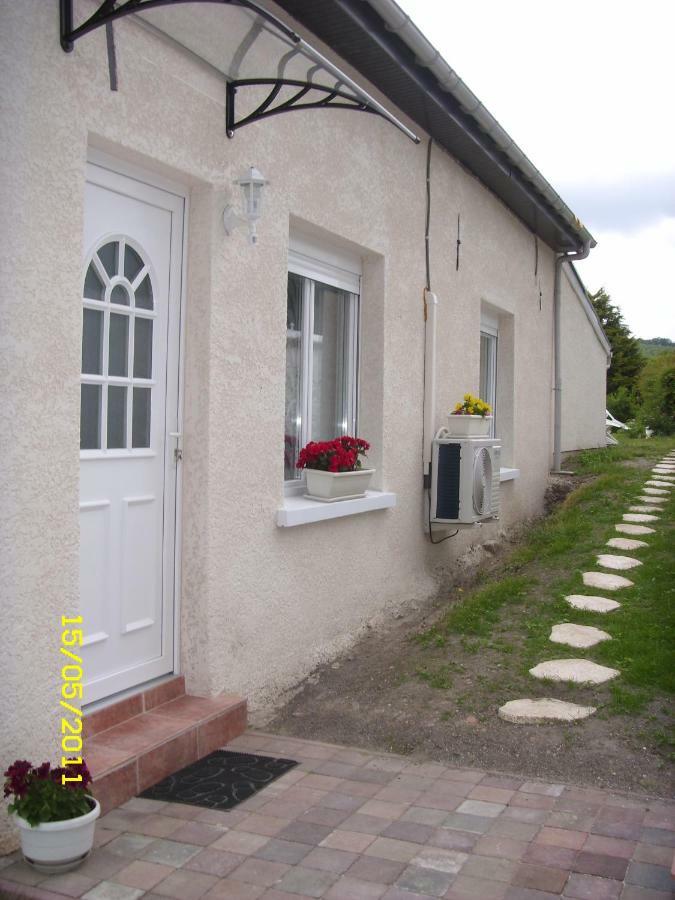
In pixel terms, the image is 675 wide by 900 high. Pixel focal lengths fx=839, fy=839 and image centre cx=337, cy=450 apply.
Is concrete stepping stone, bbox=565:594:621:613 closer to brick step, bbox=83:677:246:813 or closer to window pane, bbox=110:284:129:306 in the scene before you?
brick step, bbox=83:677:246:813

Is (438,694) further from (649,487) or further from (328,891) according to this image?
(649,487)

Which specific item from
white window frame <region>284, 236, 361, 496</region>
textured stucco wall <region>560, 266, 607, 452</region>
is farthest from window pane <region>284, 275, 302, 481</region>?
textured stucco wall <region>560, 266, 607, 452</region>

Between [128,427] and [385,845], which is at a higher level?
[128,427]

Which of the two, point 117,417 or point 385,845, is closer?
point 385,845

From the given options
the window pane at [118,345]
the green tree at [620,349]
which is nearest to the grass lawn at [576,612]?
the window pane at [118,345]

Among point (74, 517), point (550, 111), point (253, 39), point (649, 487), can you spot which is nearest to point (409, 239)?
point (253, 39)

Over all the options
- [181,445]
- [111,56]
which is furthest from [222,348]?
[111,56]

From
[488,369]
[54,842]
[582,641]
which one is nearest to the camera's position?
[54,842]

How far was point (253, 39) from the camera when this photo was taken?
4.12 m

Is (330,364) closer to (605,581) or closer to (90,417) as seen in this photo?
(90,417)

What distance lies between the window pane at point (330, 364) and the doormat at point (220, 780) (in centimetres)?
235

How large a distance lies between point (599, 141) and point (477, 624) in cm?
599

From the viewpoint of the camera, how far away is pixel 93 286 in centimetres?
371

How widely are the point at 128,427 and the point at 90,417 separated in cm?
22
